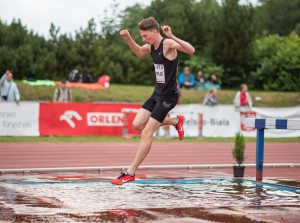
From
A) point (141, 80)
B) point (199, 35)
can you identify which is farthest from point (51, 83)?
point (199, 35)

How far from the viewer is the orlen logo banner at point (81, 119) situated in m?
18.2

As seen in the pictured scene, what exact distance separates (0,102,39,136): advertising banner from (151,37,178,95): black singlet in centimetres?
1128

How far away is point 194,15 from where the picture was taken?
36906 millimetres

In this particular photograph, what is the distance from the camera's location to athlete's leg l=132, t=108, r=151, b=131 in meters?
7.21

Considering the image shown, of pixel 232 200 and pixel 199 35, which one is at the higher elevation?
pixel 199 35

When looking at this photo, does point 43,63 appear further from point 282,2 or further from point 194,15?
point 282,2

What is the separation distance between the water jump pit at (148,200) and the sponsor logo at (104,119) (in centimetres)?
1054

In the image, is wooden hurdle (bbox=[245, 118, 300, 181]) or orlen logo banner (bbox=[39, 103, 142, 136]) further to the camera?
orlen logo banner (bbox=[39, 103, 142, 136])

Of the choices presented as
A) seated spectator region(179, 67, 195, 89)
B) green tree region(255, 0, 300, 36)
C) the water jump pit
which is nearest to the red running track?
the water jump pit

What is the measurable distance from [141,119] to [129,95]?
20.2 m

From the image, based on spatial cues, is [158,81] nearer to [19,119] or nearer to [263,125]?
[263,125]

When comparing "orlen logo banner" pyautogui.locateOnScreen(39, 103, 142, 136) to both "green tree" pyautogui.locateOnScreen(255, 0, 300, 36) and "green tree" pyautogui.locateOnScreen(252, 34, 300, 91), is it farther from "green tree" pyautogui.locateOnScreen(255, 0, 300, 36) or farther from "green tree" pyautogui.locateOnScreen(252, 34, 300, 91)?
"green tree" pyautogui.locateOnScreen(255, 0, 300, 36)

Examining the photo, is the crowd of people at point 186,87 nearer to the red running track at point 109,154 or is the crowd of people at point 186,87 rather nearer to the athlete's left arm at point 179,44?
the red running track at point 109,154

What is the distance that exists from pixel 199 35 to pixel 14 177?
30.3m
